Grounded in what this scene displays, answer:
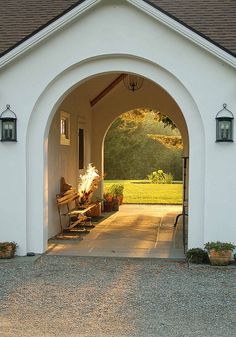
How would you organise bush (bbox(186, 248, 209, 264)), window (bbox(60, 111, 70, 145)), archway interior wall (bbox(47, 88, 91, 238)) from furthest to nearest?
window (bbox(60, 111, 70, 145)) → archway interior wall (bbox(47, 88, 91, 238)) → bush (bbox(186, 248, 209, 264))

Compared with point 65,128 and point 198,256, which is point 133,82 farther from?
point 198,256

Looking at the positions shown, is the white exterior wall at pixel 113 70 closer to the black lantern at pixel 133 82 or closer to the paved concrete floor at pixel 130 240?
the paved concrete floor at pixel 130 240

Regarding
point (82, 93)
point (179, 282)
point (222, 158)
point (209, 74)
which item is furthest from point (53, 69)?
point (82, 93)

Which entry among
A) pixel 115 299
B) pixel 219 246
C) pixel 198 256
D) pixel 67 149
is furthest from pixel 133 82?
pixel 115 299

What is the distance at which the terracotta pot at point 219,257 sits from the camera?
873cm

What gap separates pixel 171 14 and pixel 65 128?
4.30 meters

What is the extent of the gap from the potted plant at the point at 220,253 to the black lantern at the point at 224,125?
5.89 ft

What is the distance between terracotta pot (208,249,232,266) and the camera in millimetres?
8734

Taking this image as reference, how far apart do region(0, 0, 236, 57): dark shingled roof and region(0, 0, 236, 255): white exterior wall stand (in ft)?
2.55

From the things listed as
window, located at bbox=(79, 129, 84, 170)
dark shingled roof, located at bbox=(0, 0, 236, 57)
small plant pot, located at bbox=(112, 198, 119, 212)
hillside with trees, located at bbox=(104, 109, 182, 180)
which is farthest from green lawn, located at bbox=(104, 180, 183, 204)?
dark shingled roof, located at bbox=(0, 0, 236, 57)

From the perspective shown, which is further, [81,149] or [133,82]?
[81,149]

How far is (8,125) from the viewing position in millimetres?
9484

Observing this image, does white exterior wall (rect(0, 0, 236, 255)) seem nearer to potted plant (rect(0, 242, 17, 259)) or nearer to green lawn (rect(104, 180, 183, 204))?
potted plant (rect(0, 242, 17, 259))

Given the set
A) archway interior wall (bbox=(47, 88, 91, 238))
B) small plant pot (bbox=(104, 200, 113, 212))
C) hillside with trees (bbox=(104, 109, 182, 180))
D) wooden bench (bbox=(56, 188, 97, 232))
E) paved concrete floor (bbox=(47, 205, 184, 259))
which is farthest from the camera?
hillside with trees (bbox=(104, 109, 182, 180))
